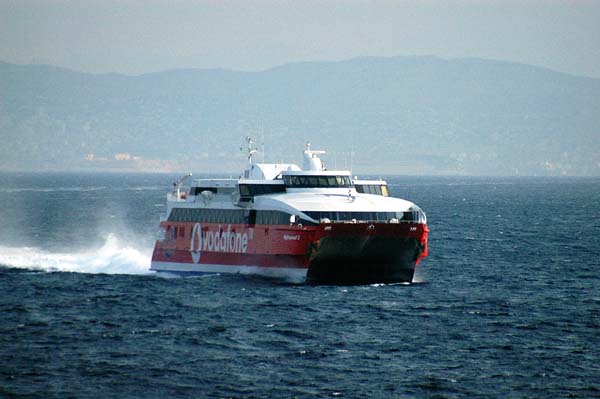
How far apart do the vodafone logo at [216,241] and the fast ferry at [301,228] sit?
6cm

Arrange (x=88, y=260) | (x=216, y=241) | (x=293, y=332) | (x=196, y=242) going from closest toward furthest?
(x=293, y=332), (x=216, y=241), (x=196, y=242), (x=88, y=260)

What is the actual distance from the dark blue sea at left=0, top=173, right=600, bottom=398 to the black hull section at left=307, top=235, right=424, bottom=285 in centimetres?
76

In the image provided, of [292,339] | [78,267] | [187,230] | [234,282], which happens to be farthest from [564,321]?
[78,267]

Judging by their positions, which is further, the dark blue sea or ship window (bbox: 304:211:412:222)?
ship window (bbox: 304:211:412:222)

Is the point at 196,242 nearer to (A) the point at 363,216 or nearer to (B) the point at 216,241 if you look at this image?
(B) the point at 216,241

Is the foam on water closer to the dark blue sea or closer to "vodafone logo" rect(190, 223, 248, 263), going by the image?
the dark blue sea

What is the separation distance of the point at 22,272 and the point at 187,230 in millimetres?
12337

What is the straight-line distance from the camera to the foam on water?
76.4 metres

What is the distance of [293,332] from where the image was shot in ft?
165

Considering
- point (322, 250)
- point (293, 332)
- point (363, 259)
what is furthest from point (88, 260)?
Result: point (293, 332)

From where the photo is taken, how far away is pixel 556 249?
96.8 meters

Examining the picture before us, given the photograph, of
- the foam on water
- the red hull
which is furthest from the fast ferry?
the foam on water

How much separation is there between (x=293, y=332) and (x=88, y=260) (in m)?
34.1

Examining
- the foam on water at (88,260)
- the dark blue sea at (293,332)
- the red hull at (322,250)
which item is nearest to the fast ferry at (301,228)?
the red hull at (322,250)
